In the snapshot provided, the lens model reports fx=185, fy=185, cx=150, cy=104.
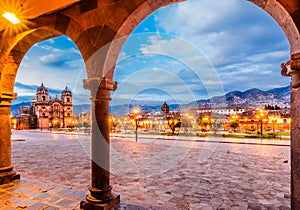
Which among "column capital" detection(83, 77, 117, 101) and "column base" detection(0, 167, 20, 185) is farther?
"column base" detection(0, 167, 20, 185)

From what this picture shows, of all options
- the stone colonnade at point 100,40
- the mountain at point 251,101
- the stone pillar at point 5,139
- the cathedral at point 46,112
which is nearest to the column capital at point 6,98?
the stone pillar at point 5,139

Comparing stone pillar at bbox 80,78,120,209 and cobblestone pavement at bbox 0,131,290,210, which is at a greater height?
stone pillar at bbox 80,78,120,209

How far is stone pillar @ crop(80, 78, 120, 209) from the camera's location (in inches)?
126

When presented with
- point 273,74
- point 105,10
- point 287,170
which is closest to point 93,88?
point 105,10

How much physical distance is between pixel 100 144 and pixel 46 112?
57.3 m

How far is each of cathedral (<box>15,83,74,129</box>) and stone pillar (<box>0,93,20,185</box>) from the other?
45613mm

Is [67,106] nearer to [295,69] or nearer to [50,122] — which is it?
[50,122]

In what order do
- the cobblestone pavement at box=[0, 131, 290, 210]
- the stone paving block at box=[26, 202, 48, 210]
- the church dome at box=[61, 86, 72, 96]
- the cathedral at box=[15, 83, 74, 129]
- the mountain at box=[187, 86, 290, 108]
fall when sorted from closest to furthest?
the stone paving block at box=[26, 202, 48, 210], the cobblestone pavement at box=[0, 131, 290, 210], the mountain at box=[187, 86, 290, 108], the cathedral at box=[15, 83, 74, 129], the church dome at box=[61, 86, 72, 96]

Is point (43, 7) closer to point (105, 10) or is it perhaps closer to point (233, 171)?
point (105, 10)

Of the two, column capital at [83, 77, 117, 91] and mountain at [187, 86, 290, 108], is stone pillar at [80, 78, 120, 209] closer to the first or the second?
column capital at [83, 77, 117, 91]

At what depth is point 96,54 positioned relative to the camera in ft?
10.5

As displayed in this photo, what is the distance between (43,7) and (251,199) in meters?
5.71

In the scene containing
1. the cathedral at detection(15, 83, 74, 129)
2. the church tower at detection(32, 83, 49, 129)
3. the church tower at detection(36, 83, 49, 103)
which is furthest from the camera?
the church tower at detection(36, 83, 49, 103)

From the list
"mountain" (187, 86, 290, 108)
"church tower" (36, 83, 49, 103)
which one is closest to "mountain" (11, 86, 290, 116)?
"mountain" (187, 86, 290, 108)
